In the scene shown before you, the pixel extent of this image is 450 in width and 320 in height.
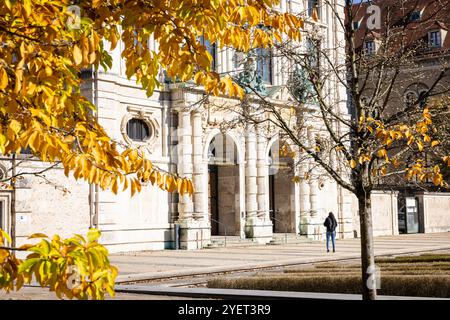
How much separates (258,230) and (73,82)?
3254 centimetres

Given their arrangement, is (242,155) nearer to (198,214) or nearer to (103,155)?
(198,214)

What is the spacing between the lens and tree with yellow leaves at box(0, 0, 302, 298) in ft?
15.7

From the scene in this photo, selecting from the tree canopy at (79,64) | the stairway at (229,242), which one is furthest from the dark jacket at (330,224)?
the tree canopy at (79,64)

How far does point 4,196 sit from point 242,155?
1514 cm

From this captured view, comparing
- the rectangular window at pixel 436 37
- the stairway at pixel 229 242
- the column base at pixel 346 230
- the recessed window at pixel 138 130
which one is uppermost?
the rectangular window at pixel 436 37

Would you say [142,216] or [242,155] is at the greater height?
[242,155]

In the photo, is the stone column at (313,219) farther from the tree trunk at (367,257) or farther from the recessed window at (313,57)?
the tree trunk at (367,257)

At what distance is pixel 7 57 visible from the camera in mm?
6590

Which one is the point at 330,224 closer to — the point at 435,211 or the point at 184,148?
the point at 184,148

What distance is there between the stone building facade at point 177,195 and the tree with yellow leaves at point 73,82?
1866cm

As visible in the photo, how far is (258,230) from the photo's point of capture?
1532 inches

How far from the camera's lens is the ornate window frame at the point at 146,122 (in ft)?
110

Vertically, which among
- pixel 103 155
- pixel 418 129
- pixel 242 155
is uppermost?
pixel 242 155
